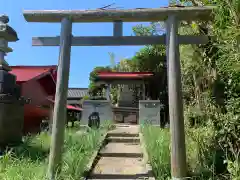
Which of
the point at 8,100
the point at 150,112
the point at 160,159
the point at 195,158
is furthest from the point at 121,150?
the point at 150,112

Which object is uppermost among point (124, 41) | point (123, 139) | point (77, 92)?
point (77, 92)

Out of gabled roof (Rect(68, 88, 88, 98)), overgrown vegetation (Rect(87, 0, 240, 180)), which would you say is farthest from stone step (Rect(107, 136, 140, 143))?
gabled roof (Rect(68, 88, 88, 98))

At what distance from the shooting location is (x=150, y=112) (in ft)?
39.2

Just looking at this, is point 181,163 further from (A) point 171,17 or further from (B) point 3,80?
(B) point 3,80

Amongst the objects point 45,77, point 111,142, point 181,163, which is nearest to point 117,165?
point 181,163

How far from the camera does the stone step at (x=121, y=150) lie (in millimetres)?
6514

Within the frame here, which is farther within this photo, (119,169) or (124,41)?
(119,169)

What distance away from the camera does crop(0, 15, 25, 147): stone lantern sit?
6656mm

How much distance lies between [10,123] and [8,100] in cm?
61

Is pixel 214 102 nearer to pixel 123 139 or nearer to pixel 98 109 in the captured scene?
pixel 123 139

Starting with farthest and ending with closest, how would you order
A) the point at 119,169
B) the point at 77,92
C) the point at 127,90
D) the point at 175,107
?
the point at 77,92 < the point at 127,90 < the point at 119,169 < the point at 175,107

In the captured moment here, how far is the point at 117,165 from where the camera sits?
577 cm

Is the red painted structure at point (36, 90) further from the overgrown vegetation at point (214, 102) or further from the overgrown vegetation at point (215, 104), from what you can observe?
the overgrown vegetation at point (214, 102)

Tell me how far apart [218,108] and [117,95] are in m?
12.6
